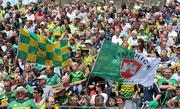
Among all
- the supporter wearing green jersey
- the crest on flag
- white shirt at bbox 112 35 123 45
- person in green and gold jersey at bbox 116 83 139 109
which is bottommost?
white shirt at bbox 112 35 123 45

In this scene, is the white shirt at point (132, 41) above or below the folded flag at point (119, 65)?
below

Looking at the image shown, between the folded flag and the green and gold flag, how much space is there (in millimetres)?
2060

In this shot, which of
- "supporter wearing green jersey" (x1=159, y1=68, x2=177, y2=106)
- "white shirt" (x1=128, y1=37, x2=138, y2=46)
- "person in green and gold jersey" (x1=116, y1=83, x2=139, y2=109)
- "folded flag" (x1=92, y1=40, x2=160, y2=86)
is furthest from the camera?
"white shirt" (x1=128, y1=37, x2=138, y2=46)

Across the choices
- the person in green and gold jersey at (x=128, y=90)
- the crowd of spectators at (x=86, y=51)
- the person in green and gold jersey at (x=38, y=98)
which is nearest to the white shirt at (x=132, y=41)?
the crowd of spectators at (x=86, y=51)

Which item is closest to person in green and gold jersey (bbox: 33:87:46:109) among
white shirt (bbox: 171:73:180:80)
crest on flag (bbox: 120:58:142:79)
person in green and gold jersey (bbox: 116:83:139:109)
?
crest on flag (bbox: 120:58:142:79)

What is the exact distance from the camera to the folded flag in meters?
13.7

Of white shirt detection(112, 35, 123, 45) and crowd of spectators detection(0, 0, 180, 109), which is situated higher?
crowd of spectators detection(0, 0, 180, 109)

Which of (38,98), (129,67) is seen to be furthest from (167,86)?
(38,98)

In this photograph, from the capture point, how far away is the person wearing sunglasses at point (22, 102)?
12.8 m

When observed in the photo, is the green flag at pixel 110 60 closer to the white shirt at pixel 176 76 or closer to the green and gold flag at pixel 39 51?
the white shirt at pixel 176 76

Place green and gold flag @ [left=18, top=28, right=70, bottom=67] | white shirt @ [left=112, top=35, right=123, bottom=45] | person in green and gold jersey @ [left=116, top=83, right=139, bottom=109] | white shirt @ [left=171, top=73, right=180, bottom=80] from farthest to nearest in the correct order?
white shirt @ [left=112, top=35, right=123, bottom=45]
green and gold flag @ [left=18, top=28, right=70, bottom=67]
white shirt @ [left=171, top=73, right=180, bottom=80]
person in green and gold jersey @ [left=116, top=83, right=139, bottom=109]

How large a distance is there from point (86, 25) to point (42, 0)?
6107mm

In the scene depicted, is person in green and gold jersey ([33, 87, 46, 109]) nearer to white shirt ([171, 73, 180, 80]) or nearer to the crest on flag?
the crest on flag

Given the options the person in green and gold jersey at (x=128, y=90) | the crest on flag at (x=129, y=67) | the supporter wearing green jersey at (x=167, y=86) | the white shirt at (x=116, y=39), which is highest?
the crest on flag at (x=129, y=67)
